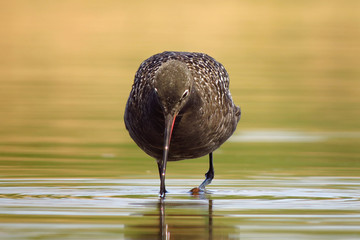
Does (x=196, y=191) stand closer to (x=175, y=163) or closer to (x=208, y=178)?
(x=208, y=178)

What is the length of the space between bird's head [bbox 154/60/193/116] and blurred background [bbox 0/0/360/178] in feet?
8.17

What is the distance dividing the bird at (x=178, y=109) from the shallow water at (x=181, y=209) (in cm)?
37

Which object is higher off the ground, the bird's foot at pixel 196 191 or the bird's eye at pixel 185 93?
the bird's eye at pixel 185 93

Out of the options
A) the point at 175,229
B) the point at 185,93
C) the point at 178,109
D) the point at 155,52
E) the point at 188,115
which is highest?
the point at 185,93

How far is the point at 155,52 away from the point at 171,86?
2285 centimetres

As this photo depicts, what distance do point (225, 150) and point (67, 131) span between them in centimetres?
281

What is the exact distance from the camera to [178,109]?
1034 centimetres

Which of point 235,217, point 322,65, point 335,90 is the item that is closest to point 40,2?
point 322,65

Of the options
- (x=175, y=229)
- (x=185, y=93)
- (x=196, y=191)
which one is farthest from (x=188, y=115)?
(x=175, y=229)

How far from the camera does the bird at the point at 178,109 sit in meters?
10.3

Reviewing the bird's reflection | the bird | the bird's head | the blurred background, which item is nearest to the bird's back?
the bird

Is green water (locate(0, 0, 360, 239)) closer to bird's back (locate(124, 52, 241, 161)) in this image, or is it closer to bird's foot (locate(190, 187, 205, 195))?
bird's foot (locate(190, 187, 205, 195))

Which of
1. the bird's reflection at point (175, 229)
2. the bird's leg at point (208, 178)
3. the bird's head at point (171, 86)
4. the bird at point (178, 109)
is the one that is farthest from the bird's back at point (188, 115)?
the bird's reflection at point (175, 229)

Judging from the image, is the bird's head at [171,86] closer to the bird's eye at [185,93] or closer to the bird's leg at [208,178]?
the bird's eye at [185,93]
